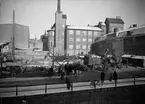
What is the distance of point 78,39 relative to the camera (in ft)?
74.0

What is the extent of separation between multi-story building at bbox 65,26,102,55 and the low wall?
16.0 m

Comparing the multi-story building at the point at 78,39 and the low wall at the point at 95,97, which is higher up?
the multi-story building at the point at 78,39

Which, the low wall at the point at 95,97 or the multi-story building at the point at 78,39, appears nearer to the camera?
the low wall at the point at 95,97

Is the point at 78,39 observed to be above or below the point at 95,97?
above

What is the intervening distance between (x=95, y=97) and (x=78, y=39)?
17.7m

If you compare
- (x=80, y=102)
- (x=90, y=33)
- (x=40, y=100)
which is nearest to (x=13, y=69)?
(x=40, y=100)

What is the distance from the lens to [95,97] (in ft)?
17.9

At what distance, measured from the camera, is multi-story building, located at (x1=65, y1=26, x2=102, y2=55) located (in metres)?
22.3

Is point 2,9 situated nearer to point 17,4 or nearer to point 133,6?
point 17,4

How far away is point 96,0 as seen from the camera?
6836 millimetres

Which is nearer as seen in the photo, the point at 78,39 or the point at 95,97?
the point at 95,97

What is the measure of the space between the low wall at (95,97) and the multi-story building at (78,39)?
16.0 meters

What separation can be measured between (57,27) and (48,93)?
19.7 m

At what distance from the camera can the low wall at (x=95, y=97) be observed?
467 cm
